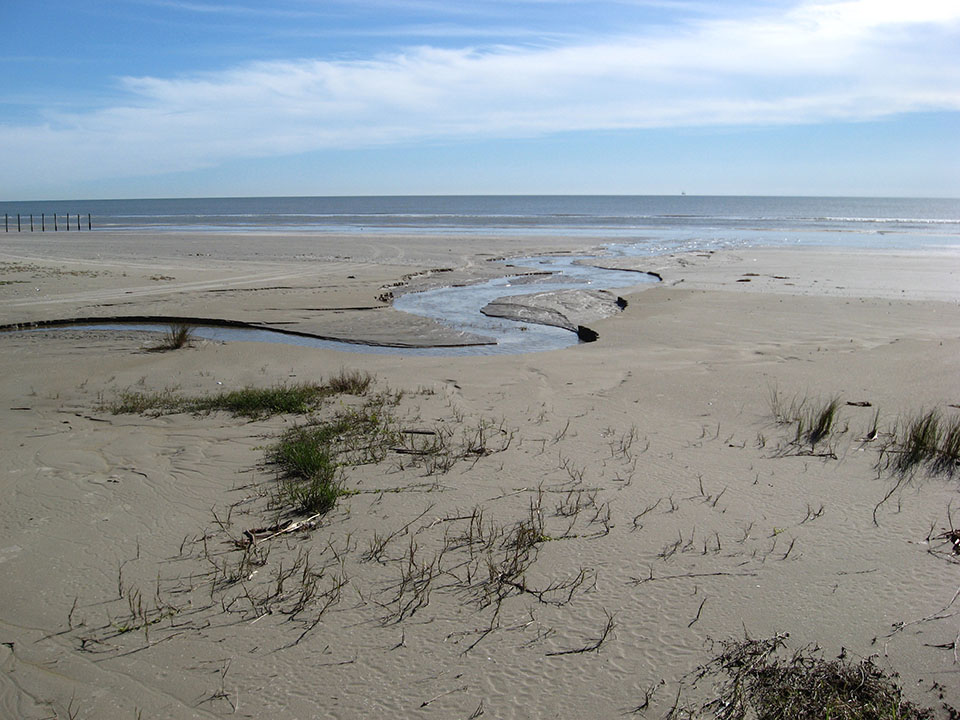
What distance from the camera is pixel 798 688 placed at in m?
2.90

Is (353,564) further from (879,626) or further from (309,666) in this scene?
(879,626)

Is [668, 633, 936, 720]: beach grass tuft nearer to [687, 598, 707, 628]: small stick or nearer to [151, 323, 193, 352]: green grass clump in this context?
[687, 598, 707, 628]: small stick

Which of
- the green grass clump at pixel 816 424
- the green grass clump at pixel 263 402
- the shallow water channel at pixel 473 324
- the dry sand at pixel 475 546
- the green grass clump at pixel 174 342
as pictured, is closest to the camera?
the dry sand at pixel 475 546

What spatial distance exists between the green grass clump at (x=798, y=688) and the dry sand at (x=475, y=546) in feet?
0.35

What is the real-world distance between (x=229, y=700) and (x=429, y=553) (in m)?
1.40

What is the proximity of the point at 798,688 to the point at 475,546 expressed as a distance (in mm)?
1822

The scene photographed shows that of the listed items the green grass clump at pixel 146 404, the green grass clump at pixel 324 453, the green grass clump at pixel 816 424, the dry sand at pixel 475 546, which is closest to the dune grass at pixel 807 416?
the green grass clump at pixel 816 424

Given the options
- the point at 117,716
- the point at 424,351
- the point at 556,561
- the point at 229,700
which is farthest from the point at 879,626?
the point at 424,351

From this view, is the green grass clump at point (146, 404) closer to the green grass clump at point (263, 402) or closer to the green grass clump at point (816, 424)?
the green grass clump at point (263, 402)

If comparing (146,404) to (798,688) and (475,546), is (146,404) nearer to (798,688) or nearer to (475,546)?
(475,546)

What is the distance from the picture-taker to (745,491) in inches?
194

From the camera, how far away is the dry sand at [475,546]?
3045 mm

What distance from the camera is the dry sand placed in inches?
120

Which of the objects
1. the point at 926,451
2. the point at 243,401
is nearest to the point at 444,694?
the point at 926,451
